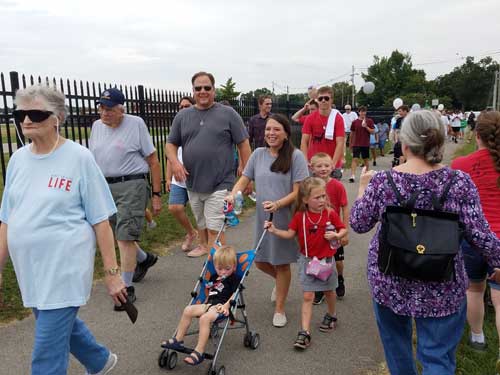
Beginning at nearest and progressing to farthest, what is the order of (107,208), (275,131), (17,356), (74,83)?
(107,208) < (17,356) < (275,131) < (74,83)

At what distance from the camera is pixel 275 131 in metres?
3.98

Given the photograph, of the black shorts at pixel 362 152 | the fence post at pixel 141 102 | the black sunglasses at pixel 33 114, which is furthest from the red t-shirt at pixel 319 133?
the black shorts at pixel 362 152

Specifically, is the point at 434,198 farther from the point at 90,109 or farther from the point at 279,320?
the point at 90,109

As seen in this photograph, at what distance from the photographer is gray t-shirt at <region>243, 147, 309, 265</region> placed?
4043 millimetres

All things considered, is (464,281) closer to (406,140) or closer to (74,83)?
(406,140)

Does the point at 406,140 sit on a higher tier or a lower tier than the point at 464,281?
higher

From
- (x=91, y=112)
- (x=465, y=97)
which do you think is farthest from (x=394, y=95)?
(x=91, y=112)

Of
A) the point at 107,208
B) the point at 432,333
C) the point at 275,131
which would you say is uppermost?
the point at 275,131

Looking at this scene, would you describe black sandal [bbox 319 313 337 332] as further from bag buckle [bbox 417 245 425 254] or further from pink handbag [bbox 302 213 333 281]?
bag buckle [bbox 417 245 425 254]

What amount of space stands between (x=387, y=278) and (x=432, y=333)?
350 mm

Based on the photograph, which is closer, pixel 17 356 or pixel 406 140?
pixel 406 140

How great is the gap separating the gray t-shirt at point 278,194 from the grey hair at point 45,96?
1952mm

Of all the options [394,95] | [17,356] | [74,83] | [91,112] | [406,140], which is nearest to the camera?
[406,140]

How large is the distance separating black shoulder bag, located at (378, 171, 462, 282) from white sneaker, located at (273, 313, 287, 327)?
2028 mm
